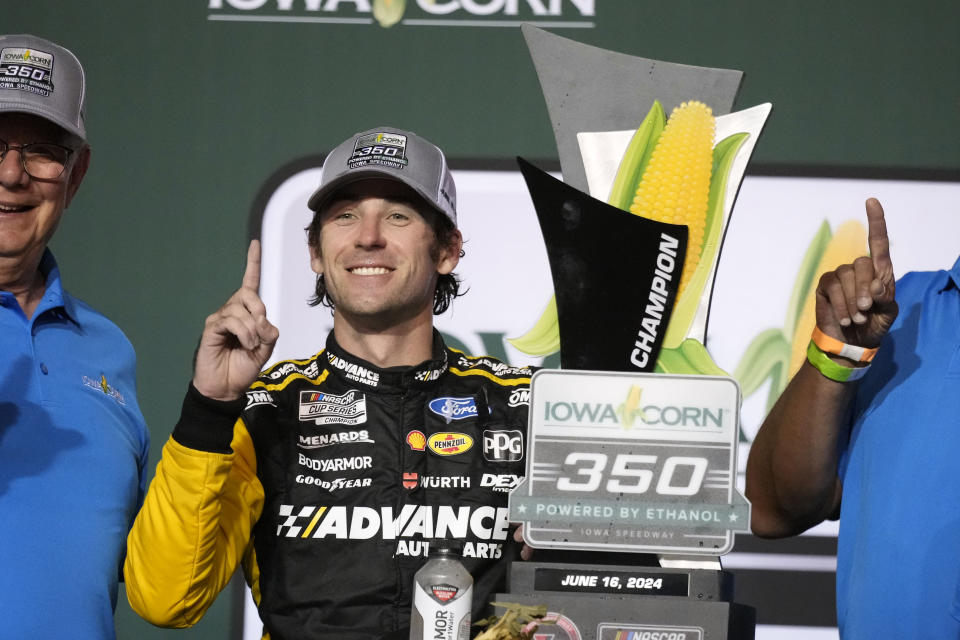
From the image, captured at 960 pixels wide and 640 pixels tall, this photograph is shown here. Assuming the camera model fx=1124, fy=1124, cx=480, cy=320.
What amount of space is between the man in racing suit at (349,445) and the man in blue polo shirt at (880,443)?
0.46m

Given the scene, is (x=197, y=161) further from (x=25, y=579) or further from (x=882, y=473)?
(x=882, y=473)

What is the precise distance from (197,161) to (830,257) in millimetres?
1415

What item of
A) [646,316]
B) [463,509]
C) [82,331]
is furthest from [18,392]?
[646,316]

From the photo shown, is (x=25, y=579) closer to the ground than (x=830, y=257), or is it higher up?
closer to the ground

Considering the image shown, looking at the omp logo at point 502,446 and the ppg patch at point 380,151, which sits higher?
the ppg patch at point 380,151

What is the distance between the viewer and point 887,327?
4.57ft

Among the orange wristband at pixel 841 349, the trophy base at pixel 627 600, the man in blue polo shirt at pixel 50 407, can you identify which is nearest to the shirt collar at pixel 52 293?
the man in blue polo shirt at pixel 50 407

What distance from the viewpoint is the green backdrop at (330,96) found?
2488 millimetres

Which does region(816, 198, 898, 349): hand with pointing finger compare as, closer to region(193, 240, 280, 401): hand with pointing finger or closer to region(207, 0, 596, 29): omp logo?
region(193, 240, 280, 401): hand with pointing finger

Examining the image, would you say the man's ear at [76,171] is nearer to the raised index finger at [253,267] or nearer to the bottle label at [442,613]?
the raised index finger at [253,267]

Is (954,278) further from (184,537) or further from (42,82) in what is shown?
(42,82)

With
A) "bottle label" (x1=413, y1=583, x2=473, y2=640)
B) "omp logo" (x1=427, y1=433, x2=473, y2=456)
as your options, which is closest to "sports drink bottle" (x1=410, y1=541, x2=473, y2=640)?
"bottle label" (x1=413, y1=583, x2=473, y2=640)

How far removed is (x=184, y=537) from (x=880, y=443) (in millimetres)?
919

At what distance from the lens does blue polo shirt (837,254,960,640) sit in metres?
→ 1.37
